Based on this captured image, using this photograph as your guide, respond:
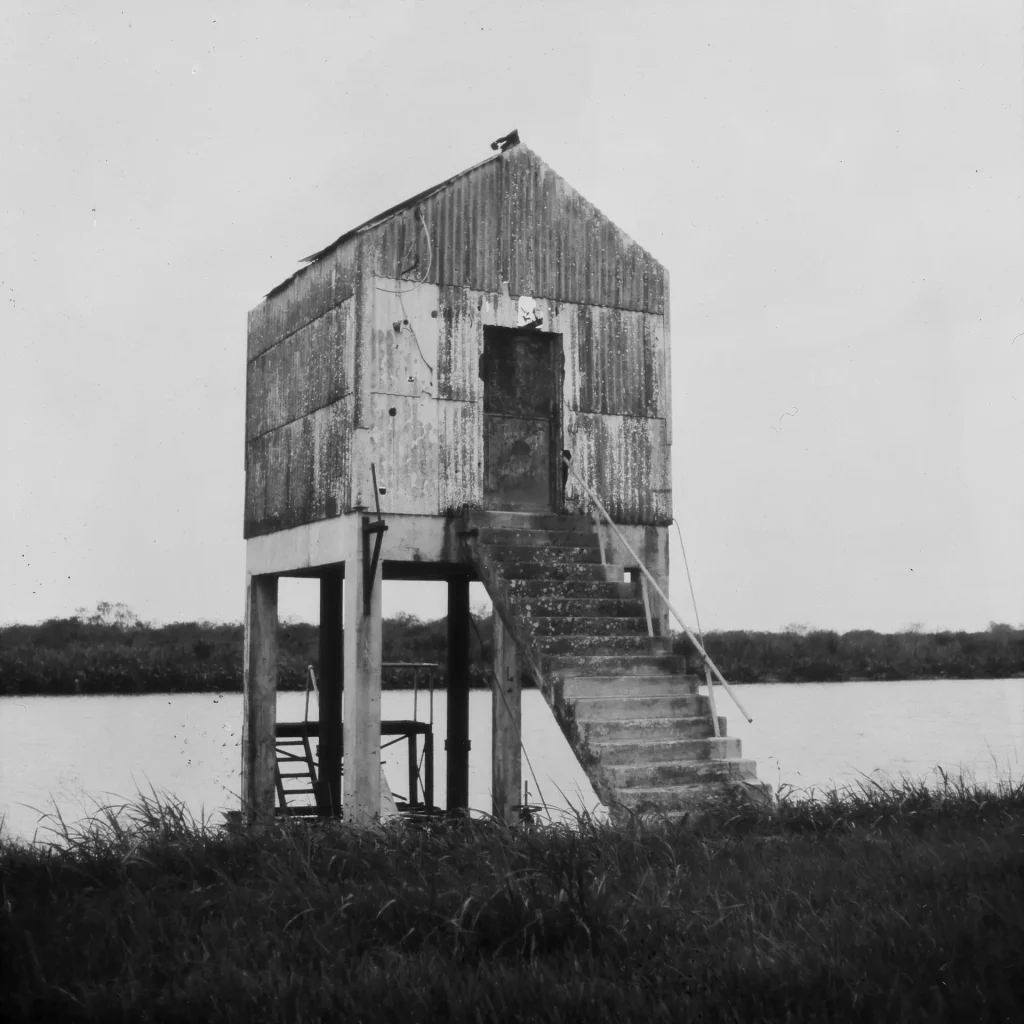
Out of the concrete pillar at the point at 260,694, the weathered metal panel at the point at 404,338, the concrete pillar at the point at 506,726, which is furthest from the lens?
the concrete pillar at the point at 260,694

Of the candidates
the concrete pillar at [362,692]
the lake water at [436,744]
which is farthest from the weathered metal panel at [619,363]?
the lake water at [436,744]

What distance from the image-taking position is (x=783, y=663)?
53.3 m

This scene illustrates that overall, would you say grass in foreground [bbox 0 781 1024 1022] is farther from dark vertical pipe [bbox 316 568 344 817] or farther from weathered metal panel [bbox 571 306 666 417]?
dark vertical pipe [bbox 316 568 344 817]

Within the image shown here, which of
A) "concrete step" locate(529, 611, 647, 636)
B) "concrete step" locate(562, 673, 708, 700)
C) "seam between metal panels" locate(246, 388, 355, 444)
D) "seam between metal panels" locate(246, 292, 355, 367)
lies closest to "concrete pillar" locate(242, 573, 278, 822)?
"seam between metal panels" locate(246, 388, 355, 444)

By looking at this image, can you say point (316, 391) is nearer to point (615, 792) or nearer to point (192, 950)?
point (615, 792)

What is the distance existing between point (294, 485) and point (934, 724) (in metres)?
30.2

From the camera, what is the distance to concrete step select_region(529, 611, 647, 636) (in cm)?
1323

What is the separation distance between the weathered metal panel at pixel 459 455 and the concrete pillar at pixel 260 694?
13.4 feet

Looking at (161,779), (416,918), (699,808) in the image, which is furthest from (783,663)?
(416,918)

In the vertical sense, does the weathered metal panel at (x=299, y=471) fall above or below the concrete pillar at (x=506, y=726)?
above

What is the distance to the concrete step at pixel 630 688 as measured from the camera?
12.5 metres

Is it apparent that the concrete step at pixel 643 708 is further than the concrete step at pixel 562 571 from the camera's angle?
No

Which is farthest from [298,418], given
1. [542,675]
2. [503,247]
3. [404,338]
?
[542,675]

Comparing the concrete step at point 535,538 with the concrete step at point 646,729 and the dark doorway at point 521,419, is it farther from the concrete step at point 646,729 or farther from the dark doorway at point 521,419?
the concrete step at point 646,729
